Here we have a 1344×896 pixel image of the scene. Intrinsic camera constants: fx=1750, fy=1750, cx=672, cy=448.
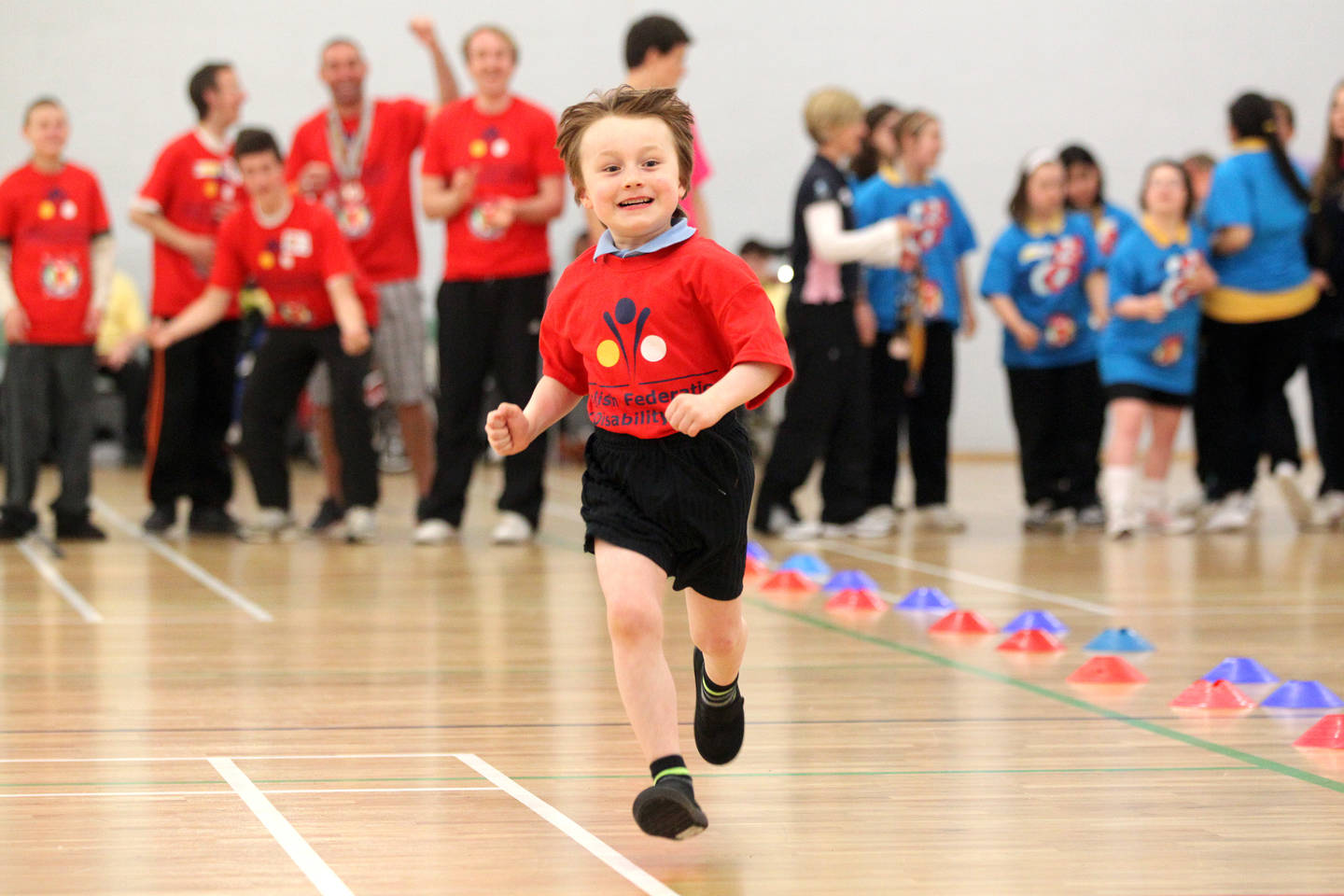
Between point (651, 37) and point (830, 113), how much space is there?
1180 mm

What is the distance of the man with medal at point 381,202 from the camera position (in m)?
7.44

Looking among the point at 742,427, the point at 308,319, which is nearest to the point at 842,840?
the point at 742,427

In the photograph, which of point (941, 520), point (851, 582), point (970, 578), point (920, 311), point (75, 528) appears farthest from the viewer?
point (941, 520)

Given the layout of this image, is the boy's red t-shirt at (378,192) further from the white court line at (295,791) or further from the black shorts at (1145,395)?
the white court line at (295,791)

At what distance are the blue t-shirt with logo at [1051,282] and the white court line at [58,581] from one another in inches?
158

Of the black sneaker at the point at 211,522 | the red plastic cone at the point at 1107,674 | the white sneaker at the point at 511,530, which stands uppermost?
the red plastic cone at the point at 1107,674

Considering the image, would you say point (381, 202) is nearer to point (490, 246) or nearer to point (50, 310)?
point (490, 246)

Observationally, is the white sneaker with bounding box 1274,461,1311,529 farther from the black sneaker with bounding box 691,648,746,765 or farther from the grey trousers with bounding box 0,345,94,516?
the black sneaker with bounding box 691,648,746,765

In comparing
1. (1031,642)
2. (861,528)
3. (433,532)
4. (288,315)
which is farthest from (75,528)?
(1031,642)

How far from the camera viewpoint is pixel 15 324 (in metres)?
6.93

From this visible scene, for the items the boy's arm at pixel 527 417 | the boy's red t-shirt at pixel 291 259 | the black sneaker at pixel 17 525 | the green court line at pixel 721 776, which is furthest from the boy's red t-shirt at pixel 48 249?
the boy's arm at pixel 527 417

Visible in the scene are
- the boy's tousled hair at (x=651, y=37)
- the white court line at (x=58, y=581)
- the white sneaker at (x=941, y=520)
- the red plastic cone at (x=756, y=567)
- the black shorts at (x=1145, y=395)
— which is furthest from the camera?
the white sneaker at (x=941, y=520)

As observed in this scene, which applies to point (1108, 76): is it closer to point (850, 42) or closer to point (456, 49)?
point (850, 42)

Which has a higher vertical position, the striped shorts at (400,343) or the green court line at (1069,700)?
the striped shorts at (400,343)
